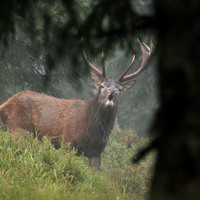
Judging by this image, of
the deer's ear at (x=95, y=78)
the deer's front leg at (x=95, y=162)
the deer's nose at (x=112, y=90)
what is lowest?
the deer's front leg at (x=95, y=162)

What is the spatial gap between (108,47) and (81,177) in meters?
2.98

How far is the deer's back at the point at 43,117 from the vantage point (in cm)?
721

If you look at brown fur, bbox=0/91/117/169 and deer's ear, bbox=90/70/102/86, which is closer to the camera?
brown fur, bbox=0/91/117/169

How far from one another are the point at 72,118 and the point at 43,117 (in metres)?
0.64

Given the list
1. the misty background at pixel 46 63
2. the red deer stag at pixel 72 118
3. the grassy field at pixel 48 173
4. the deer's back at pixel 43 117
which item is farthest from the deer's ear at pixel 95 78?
the grassy field at pixel 48 173

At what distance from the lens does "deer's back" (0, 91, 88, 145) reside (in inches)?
284

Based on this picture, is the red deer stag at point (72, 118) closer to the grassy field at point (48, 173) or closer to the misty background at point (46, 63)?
the misty background at point (46, 63)

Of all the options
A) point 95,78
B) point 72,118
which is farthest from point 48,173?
point 95,78

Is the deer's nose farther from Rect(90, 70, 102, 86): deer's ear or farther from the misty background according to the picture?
Rect(90, 70, 102, 86): deer's ear

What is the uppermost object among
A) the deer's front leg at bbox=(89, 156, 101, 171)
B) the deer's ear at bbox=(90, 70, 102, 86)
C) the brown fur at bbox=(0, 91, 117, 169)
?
the deer's ear at bbox=(90, 70, 102, 86)

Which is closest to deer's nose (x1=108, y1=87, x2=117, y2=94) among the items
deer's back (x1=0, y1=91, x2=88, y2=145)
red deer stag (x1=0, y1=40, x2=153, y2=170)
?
red deer stag (x1=0, y1=40, x2=153, y2=170)

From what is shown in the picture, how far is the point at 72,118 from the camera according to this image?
24.3 feet

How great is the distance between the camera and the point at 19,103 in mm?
7395

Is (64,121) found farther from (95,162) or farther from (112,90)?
(112,90)
